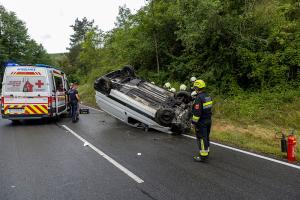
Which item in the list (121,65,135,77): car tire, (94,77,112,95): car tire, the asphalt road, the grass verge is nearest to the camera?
the asphalt road

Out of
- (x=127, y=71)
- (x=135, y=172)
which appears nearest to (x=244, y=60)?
(x=127, y=71)

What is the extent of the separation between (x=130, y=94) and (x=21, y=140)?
3559mm

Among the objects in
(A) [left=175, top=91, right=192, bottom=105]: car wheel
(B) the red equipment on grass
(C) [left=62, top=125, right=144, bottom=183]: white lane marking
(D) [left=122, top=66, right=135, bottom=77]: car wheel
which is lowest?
(C) [left=62, top=125, right=144, bottom=183]: white lane marking

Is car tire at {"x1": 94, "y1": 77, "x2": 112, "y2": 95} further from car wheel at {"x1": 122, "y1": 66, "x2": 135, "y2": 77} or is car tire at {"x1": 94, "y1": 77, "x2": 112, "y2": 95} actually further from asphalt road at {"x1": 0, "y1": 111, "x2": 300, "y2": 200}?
asphalt road at {"x1": 0, "y1": 111, "x2": 300, "y2": 200}

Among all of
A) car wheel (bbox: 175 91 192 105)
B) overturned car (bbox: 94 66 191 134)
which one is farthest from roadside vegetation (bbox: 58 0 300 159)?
car wheel (bbox: 175 91 192 105)

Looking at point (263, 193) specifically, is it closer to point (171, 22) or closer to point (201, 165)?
point (201, 165)

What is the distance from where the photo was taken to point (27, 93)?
10281mm

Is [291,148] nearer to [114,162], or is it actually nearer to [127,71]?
[114,162]

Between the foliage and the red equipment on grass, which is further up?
the foliage

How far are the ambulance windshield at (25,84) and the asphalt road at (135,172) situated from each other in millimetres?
3236

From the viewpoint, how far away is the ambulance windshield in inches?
404

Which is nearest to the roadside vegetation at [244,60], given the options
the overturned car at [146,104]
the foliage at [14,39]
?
the overturned car at [146,104]

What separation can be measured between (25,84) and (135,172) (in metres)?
7.44

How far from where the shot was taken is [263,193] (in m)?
3.88
